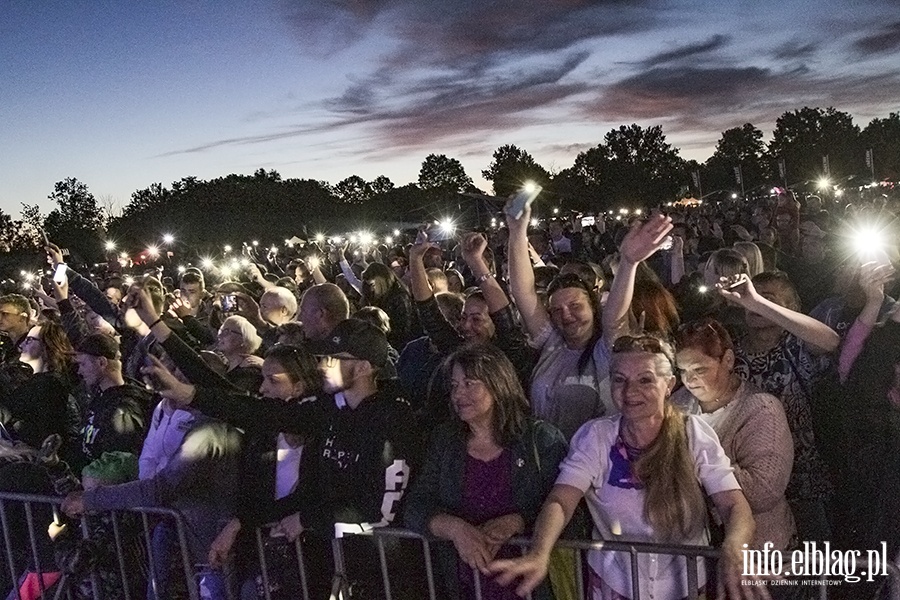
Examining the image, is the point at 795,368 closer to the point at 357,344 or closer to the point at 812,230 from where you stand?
the point at 357,344

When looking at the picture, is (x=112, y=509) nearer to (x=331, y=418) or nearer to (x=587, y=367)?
(x=331, y=418)

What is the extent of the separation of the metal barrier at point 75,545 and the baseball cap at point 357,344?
1109 millimetres

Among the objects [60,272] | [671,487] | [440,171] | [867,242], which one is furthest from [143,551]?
[440,171]

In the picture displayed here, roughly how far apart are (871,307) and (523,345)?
183cm

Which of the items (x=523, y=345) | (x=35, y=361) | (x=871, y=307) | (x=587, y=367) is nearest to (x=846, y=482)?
(x=871, y=307)

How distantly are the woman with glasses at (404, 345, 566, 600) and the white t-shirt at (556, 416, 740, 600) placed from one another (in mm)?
186

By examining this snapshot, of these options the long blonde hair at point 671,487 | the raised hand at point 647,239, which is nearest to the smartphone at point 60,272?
the raised hand at point 647,239

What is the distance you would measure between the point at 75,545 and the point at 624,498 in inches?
112

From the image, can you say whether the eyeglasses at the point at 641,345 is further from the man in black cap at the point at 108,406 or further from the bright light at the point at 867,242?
the man in black cap at the point at 108,406

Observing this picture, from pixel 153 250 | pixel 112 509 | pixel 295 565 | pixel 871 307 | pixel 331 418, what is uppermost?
pixel 153 250

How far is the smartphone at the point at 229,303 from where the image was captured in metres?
7.81

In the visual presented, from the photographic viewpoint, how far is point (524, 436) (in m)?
3.14

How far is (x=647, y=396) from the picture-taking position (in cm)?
286

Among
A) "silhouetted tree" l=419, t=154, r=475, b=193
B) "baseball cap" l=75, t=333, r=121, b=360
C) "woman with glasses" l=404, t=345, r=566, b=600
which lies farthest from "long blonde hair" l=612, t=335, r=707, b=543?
"silhouetted tree" l=419, t=154, r=475, b=193
